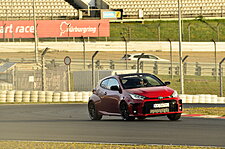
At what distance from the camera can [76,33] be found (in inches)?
2158

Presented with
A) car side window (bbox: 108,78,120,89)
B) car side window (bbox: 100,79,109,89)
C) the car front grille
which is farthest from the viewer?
car side window (bbox: 100,79,109,89)

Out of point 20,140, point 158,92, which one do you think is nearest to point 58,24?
point 158,92

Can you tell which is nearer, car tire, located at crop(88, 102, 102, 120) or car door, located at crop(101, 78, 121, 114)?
car door, located at crop(101, 78, 121, 114)

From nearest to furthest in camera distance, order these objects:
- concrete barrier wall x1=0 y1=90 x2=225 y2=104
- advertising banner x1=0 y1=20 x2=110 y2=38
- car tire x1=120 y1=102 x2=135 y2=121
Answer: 1. car tire x1=120 y1=102 x2=135 y2=121
2. concrete barrier wall x1=0 y1=90 x2=225 y2=104
3. advertising banner x1=0 y1=20 x2=110 y2=38

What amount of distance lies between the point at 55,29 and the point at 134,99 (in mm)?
38189

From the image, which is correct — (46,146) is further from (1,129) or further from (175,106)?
(175,106)

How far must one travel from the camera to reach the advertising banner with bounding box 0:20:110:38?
175 feet

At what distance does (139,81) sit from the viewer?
1766 centimetres

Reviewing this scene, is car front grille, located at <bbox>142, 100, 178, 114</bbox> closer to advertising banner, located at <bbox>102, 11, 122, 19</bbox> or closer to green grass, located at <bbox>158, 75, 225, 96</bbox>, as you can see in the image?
green grass, located at <bbox>158, 75, 225, 96</bbox>

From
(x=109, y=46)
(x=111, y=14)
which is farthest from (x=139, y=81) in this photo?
(x=111, y=14)

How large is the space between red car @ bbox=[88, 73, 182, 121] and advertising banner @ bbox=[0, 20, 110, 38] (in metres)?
34.9

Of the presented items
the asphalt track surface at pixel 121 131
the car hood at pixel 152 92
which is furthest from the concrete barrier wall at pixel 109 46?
the car hood at pixel 152 92

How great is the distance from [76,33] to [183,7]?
17896mm

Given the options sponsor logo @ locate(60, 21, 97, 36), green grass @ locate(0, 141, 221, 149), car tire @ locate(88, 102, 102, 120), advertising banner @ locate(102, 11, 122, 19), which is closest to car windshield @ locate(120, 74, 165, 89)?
car tire @ locate(88, 102, 102, 120)
